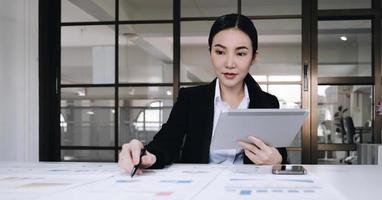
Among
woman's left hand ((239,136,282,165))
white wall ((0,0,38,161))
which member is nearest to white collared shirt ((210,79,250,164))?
woman's left hand ((239,136,282,165))

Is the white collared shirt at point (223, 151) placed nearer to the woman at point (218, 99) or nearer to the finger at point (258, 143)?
the woman at point (218, 99)

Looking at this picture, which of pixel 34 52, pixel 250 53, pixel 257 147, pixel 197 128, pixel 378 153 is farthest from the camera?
pixel 34 52

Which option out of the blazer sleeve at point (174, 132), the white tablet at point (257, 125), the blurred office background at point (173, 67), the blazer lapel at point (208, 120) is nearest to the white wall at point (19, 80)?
the blurred office background at point (173, 67)

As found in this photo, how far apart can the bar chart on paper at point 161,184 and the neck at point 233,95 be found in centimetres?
47

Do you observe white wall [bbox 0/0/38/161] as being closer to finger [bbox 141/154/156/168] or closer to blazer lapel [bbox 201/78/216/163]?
blazer lapel [bbox 201/78/216/163]

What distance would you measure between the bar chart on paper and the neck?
47cm

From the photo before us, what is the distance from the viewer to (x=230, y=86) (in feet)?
5.33

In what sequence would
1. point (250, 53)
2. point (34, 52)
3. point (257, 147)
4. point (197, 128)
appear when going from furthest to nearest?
1. point (34, 52)
2. point (197, 128)
3. point (250, 53)
4. point (257, 147)

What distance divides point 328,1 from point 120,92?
5.69 ft

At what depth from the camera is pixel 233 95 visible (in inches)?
66.1

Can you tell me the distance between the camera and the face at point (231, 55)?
1553 millimetres

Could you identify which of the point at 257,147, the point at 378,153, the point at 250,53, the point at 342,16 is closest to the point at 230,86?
the point at 250,53

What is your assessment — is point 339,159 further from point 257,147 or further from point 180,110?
point 257,147

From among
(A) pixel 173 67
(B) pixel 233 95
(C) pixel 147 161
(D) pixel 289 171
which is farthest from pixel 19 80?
(D) pixel 289 171
